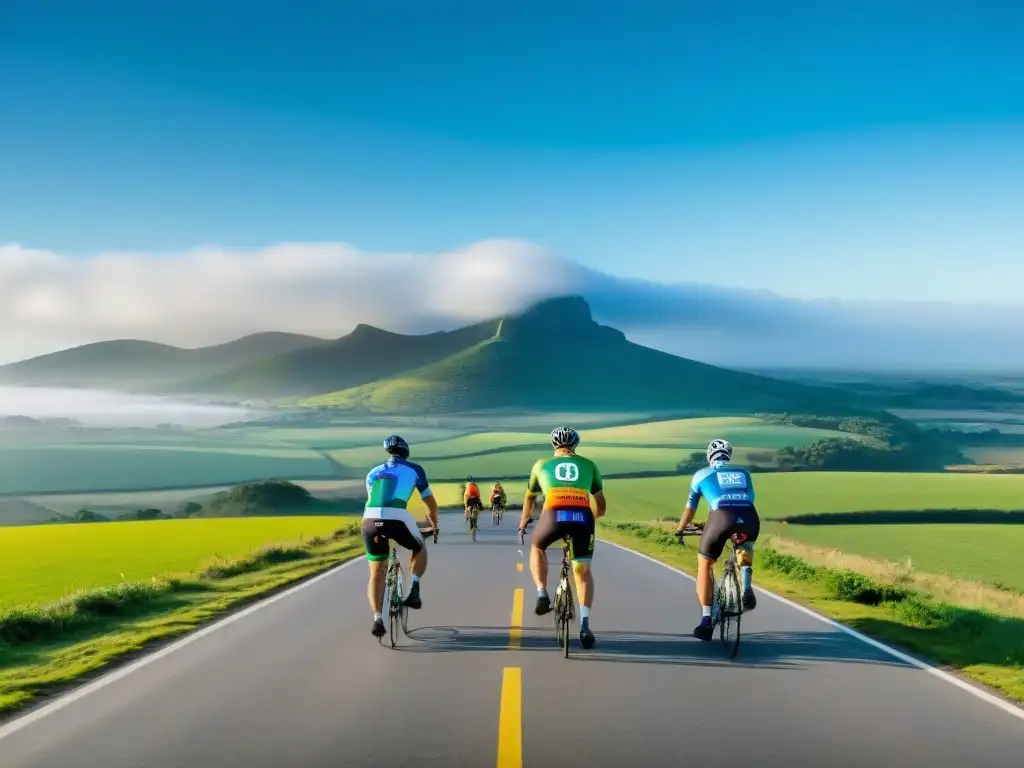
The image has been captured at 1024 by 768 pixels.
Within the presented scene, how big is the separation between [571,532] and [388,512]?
1.96 metres

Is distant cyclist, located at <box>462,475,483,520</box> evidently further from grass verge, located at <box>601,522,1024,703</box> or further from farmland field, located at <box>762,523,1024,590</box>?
grass verge, located at <box>601,522,1024,703</box>

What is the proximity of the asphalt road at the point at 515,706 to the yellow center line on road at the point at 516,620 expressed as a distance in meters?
0.08

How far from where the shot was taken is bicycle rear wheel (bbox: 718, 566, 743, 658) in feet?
34.0

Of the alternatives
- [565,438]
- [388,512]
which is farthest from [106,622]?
[565,438]

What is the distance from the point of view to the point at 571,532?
1033cm

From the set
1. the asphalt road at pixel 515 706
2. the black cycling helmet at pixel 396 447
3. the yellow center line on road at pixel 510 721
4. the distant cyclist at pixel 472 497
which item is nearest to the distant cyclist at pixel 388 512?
the black cycling helmet at pixel 396 447

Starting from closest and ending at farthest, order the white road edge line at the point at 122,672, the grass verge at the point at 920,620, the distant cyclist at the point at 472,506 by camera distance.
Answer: the white road edge line at the point at 122,672 < the grass verge at the point at 920,620 < the distant cyclist at the point at 472,506

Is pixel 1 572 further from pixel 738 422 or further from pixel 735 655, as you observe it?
pixel 738 422

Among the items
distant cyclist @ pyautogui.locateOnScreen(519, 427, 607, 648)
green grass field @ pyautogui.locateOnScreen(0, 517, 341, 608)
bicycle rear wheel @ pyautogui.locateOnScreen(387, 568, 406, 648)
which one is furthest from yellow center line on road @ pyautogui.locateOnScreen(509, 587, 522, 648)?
green grass field @ pyautogui.locateOnScreen(0, 517, 341, 608)

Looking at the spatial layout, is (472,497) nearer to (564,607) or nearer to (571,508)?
(564,607)

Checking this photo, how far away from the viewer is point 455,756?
6684mm

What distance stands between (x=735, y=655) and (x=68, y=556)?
1184 inches

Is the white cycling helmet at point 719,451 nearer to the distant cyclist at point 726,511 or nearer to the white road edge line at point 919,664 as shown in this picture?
the distant cyclist at point 726,511

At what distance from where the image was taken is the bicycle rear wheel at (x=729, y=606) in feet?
34.0
